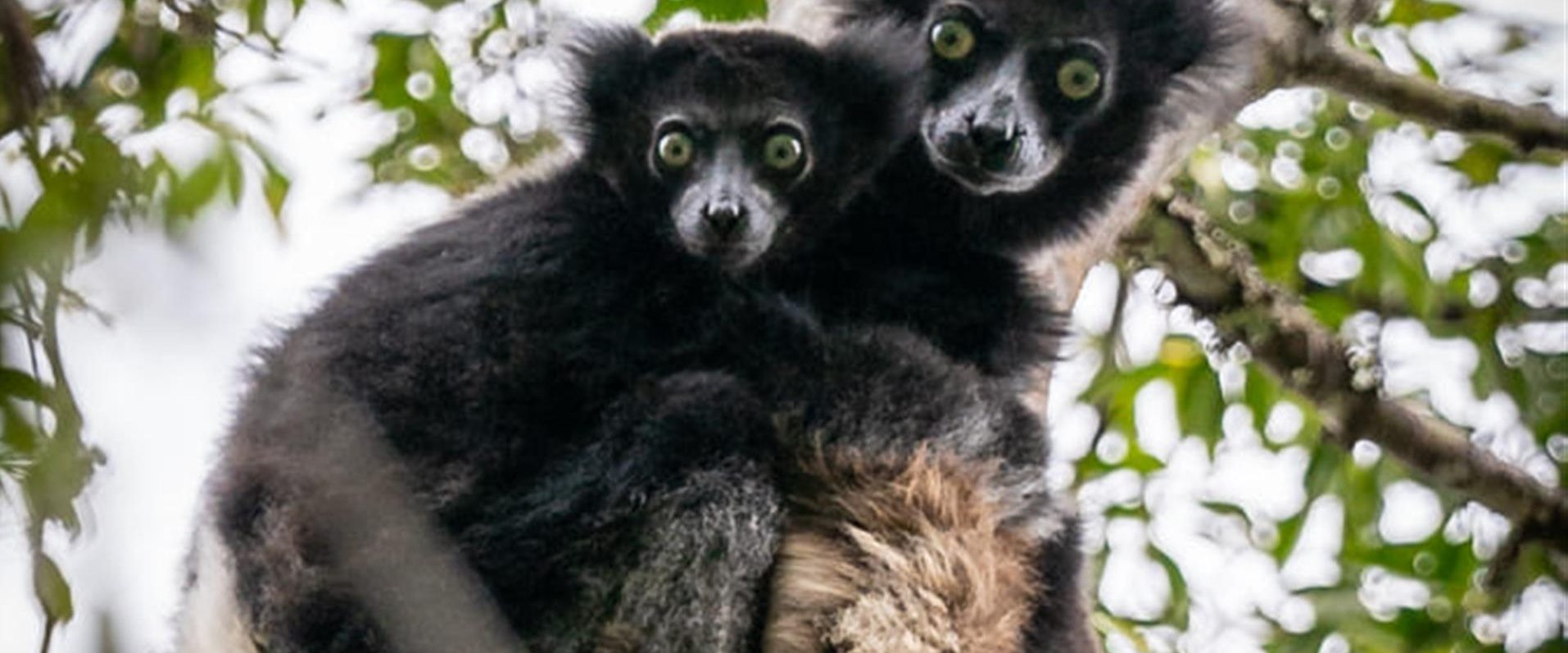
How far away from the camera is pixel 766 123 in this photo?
18.2ft

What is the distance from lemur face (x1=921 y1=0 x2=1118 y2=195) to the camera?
217 inches

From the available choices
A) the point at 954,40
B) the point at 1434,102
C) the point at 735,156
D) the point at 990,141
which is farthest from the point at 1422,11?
the point at 735,156

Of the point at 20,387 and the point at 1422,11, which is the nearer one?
the point at 20,387

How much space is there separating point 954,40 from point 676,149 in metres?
0.80

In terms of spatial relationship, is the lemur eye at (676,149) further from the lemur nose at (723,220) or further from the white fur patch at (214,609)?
the white fur patch at (214,609)

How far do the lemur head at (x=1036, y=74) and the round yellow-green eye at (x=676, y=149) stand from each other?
1.88 feet

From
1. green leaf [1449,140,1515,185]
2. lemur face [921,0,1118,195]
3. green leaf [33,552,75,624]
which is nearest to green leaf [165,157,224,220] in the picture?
green leaf [33,552,75,624]

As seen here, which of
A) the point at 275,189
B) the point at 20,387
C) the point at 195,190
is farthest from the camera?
the point at 275,189

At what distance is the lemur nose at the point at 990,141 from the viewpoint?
550 centimetres

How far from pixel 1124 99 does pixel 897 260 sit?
3.38 feet

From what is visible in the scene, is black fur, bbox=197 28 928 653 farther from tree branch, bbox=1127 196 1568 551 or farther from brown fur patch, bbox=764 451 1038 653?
tree branch, bbox=1127 196 1568 551

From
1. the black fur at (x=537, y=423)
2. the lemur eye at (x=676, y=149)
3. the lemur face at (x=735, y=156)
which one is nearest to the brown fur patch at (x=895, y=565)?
the black fur at (x=537, y=423)

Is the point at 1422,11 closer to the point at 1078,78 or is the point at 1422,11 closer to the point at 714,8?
the point at 1078,78

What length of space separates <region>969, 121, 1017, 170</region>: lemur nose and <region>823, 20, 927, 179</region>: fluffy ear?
0.20 meters
